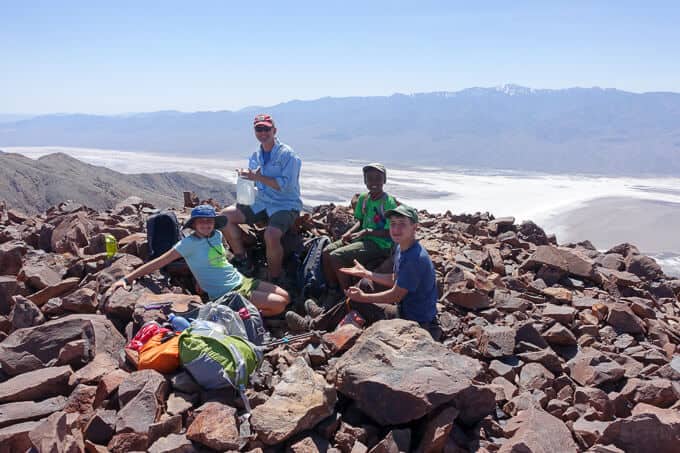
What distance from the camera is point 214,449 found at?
3520mm

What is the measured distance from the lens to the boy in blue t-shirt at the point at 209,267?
5.54m

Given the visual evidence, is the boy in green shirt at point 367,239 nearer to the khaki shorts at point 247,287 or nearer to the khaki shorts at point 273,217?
the khaki shorts at point 273,217

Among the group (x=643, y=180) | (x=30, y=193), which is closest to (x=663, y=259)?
(x=30, y=193)

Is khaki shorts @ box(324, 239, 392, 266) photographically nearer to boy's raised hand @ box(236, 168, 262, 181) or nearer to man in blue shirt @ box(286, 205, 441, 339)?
man in blue shirt @ box(286, 205, 441, 339)

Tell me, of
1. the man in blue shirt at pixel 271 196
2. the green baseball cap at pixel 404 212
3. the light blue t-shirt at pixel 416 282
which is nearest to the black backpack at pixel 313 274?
the man in blue shirt at pixel 271 196

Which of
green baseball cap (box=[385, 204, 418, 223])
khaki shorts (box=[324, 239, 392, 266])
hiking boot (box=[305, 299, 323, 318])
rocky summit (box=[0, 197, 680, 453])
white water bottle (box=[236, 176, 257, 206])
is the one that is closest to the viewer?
rocky summit (box=[0, 197, 680, 453])

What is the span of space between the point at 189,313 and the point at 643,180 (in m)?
152

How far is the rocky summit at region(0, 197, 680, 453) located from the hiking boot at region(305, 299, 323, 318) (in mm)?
402

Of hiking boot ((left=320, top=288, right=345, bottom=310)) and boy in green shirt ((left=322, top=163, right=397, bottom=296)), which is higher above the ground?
boy in green shirt ((left=322, top=163, right=397, bottom=296))

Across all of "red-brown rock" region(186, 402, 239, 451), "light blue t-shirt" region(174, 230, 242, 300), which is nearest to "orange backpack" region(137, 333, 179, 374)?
"red-brown rock" region(186, 402, 239, 451)

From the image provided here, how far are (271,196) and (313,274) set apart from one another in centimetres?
120

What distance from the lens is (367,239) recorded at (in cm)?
633

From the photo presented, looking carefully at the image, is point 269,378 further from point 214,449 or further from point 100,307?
point 100,307

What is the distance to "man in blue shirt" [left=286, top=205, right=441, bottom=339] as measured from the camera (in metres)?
4.81
